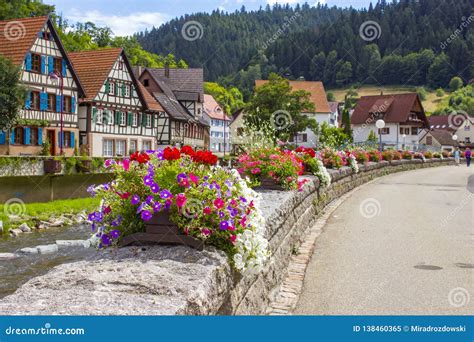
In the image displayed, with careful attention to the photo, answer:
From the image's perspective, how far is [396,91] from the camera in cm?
14862

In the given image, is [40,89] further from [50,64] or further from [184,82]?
[184,82]

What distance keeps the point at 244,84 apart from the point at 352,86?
35809mm

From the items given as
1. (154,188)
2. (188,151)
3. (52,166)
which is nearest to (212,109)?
(52,166)

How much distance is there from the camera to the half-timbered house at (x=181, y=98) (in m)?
56.2

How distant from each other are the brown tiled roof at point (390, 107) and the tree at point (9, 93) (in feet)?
182

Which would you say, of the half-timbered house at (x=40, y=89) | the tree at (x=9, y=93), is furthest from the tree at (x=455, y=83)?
the tree at (x=9, y=93)

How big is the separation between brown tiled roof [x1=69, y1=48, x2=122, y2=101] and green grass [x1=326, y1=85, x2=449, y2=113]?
357 ft

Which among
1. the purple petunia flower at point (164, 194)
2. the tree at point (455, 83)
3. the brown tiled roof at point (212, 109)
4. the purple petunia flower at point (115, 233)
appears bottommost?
the purple petunia flower at point (115, 233)

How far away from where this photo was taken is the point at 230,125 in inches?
3484

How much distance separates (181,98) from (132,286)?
59.2 metres

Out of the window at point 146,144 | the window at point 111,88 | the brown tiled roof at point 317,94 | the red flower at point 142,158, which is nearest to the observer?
the red flower at point 142,158

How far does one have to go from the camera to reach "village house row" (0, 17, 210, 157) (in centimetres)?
3591

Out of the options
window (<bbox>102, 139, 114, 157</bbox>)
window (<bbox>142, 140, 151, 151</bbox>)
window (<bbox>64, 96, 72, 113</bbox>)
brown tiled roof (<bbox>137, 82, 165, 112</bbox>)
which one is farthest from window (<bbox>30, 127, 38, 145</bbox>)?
window (<bbox>142, 140, 151, 151</bbox>)

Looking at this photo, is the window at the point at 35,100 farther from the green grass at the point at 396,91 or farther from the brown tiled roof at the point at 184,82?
the green grass at the point at 396,91
